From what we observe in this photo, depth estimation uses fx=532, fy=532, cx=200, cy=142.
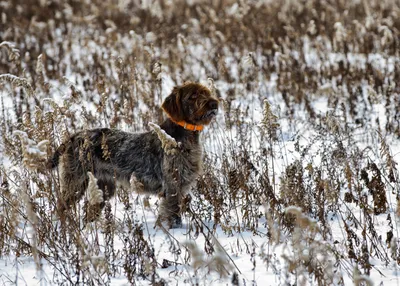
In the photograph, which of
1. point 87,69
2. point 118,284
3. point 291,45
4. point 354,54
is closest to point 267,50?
point 291,45

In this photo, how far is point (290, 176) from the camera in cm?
453

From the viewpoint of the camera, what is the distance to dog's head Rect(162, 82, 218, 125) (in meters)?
5.04

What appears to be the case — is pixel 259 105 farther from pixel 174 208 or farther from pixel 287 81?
pixel 174 208

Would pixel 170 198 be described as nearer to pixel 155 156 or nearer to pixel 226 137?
pixel 155 156

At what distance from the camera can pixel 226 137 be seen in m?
5.68

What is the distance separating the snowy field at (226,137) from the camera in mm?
3596

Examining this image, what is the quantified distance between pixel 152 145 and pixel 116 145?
1.20 feet

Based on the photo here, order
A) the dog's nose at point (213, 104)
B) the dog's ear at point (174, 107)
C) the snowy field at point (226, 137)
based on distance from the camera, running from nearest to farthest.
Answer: the snowy field at point (226, 137) < the dog's nose at point (213, 104) < the dog's ear at point (174, 107)

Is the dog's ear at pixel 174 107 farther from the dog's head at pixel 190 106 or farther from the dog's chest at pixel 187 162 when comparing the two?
the dog's chest at pixel 187 162

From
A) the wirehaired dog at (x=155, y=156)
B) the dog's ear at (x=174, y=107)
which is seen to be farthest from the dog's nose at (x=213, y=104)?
the dog's ear at (x=174, y=107)

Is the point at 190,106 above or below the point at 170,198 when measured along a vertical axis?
above

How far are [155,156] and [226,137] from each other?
88 centimetres

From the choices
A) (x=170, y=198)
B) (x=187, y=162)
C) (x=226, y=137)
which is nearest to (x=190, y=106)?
(x=187, y=162)

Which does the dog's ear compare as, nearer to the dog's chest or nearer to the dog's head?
the dog's head
